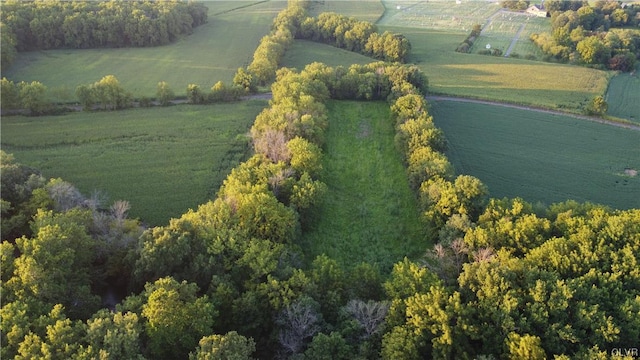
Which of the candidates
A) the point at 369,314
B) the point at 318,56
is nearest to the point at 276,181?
the point at 369,314

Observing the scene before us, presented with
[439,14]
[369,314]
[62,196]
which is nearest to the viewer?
[369,314]

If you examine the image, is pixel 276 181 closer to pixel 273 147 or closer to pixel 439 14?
pixel 273 147

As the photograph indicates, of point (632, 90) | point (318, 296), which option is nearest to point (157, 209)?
point (318, 296)

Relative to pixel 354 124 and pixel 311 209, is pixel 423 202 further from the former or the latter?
pixel 354 124

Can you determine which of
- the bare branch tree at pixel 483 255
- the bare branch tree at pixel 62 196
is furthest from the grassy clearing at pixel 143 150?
the bare branch tree at pixel 483 255

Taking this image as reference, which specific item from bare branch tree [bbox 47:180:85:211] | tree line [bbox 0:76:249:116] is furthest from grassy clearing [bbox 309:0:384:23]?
bare branch tree [bbox 47:180:85:211]

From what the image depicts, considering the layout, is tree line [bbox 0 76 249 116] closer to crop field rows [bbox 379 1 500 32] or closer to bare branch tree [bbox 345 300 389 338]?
bare branch tree [bbox 345 300 389 338]

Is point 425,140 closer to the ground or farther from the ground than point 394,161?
farther from the ground
